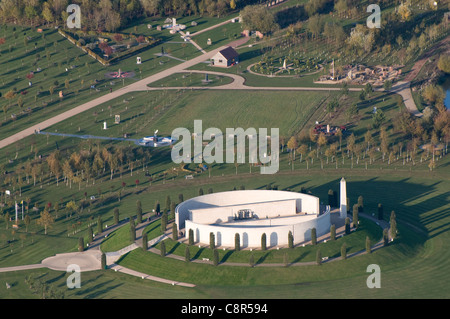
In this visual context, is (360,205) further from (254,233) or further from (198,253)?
(198,253)

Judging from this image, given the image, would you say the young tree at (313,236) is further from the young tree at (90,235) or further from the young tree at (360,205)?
the young tree at (90,235)

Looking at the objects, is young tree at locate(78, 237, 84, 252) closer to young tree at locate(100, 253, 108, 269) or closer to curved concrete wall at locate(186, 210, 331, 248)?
young tree at locate(100, 253, 108, 269)

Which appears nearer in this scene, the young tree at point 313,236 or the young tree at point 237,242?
the young tree at point 237,242

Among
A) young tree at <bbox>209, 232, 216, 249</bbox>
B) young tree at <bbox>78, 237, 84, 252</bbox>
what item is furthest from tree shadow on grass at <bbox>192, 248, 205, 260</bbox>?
young tree at <bbox>78, 237, 84, 252</bbox>

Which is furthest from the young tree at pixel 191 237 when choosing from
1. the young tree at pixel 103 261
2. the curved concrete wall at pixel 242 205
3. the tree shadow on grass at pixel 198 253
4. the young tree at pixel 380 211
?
the young tree at pixel 380 211

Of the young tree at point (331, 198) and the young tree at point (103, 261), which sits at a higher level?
the young tree at point (331, 198)

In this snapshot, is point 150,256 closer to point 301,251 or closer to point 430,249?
point 301,251

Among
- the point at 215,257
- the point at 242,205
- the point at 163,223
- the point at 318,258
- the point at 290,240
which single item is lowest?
the point at 318,258

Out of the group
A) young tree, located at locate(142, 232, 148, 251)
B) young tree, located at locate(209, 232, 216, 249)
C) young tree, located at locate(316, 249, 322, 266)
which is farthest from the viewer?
young tree, located at locate(142, 232, 148, 251)

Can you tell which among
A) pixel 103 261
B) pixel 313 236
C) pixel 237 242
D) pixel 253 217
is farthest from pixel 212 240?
pixel 103 261

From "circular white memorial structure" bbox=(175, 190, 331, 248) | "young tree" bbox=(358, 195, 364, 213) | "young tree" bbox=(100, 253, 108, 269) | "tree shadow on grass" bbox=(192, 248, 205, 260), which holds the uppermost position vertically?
"circular white memorial structure" bbox=(175, 190, 331, 248)
